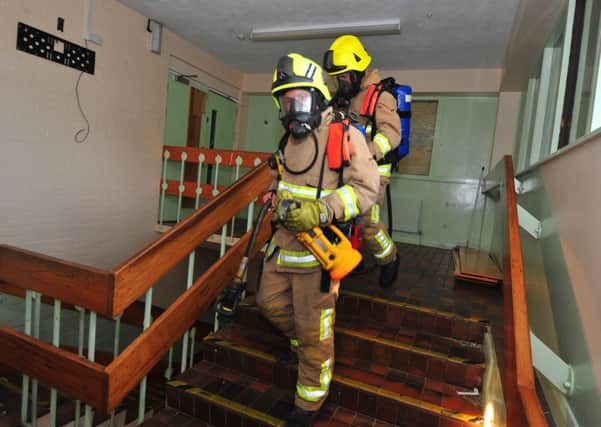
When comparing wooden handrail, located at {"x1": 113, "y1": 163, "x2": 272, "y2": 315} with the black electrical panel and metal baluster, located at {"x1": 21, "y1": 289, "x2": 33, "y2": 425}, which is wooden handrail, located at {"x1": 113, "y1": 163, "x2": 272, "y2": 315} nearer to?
metal baluster, located at {"x1": 21, "y1": 289, "x2": 33, "y2": 425}

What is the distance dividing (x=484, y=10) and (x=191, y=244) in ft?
11.0

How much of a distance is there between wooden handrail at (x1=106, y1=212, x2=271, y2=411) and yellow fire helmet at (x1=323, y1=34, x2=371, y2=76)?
139 cm

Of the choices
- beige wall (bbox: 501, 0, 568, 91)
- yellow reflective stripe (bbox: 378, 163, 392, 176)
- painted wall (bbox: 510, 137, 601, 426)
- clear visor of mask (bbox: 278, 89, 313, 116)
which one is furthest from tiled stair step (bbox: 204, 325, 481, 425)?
beige wall (bbox: 501, 0, 568, 91)

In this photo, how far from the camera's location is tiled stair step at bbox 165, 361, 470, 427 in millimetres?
1870

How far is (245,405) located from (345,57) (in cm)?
224

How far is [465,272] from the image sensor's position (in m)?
3.42

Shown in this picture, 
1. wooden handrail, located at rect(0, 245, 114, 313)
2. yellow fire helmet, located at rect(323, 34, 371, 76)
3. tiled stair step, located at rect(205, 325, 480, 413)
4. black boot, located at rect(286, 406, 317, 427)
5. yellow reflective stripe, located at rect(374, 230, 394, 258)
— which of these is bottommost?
black boot, located at rect(286, 406, 317, 427)

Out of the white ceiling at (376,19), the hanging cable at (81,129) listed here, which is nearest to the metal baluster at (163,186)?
the hanging cable at (81,129)

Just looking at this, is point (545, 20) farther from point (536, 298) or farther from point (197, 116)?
point (197, 116)

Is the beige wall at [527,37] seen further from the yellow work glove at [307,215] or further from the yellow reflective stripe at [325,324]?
the yellow reflective stripe at [325,324]

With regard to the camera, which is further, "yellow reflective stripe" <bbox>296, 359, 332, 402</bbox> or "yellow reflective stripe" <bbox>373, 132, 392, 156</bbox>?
"yellow reflective stripe" <bbox>373, 132, 392, 156</bbox>

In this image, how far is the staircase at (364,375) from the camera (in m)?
1.90

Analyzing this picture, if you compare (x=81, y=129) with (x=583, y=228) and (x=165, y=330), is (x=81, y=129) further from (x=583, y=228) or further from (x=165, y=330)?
(x=583, y=228)

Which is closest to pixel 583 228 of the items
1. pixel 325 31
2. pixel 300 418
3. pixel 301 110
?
pixel 301 110
